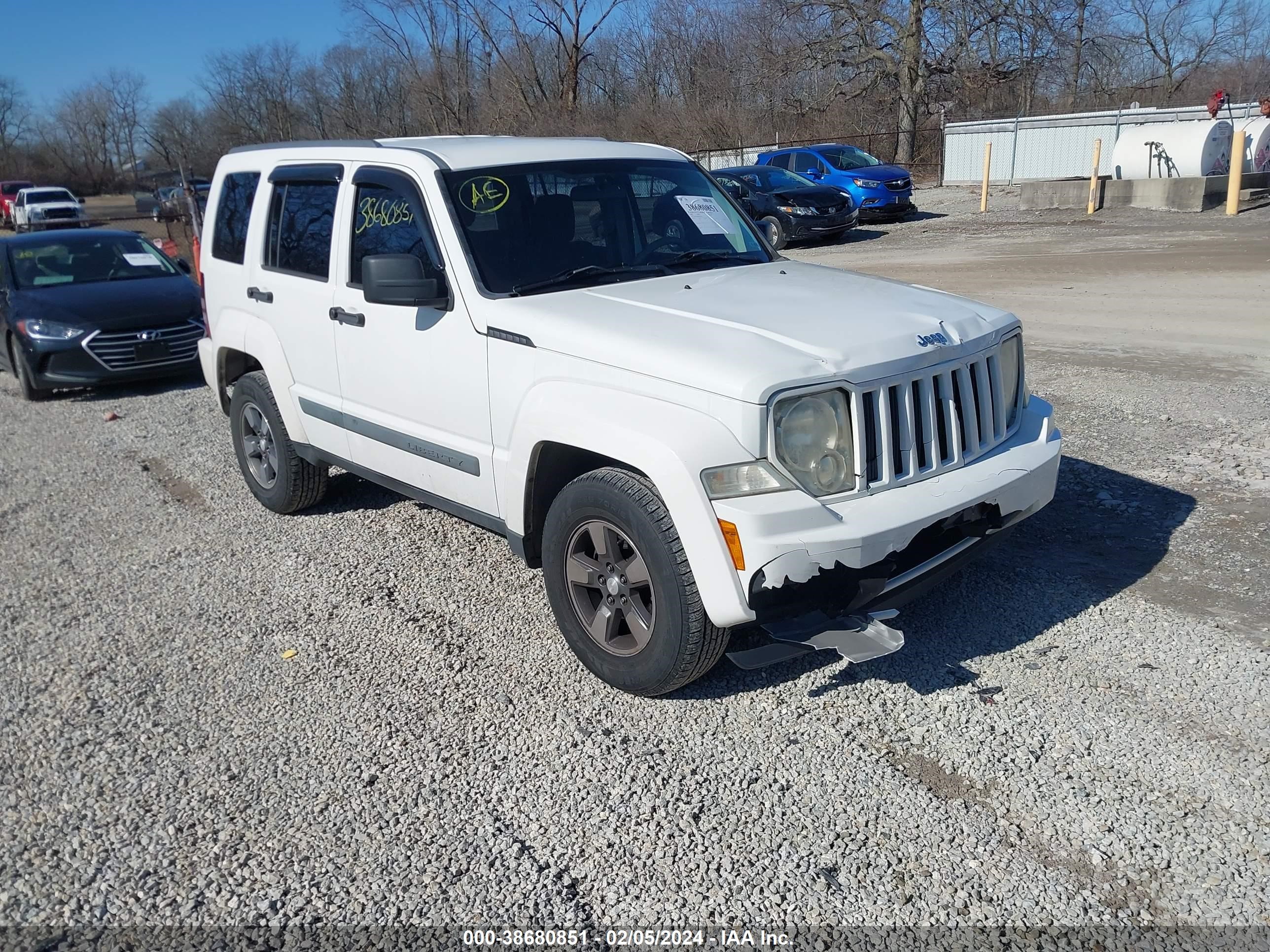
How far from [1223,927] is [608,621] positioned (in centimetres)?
213

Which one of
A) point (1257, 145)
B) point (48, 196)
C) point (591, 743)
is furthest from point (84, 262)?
point (48, 196)

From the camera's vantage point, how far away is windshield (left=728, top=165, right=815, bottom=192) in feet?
69.8

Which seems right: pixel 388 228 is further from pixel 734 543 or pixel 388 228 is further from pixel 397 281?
pixel 734 543

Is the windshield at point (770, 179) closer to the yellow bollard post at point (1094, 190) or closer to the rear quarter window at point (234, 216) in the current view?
the yellow bollard post at point (1094, 190)

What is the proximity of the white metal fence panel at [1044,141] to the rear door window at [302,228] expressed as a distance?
2826cm

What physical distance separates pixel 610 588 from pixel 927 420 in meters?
1.32

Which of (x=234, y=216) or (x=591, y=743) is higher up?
(x=234, y=216)

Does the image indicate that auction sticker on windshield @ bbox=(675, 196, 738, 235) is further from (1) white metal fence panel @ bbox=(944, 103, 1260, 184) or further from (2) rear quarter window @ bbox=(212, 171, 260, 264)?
(1) white metal fence panel @ bbox=(944, 103, 1260, 184)

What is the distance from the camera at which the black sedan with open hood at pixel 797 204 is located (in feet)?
66.6

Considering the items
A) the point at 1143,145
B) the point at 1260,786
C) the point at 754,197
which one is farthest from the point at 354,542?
the point at 1143,145

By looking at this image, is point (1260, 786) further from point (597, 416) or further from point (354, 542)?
point (354, 542)

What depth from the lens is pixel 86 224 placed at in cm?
2655

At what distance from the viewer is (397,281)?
4.11 m

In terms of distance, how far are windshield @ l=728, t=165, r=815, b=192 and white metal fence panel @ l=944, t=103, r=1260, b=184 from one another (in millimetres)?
11880
